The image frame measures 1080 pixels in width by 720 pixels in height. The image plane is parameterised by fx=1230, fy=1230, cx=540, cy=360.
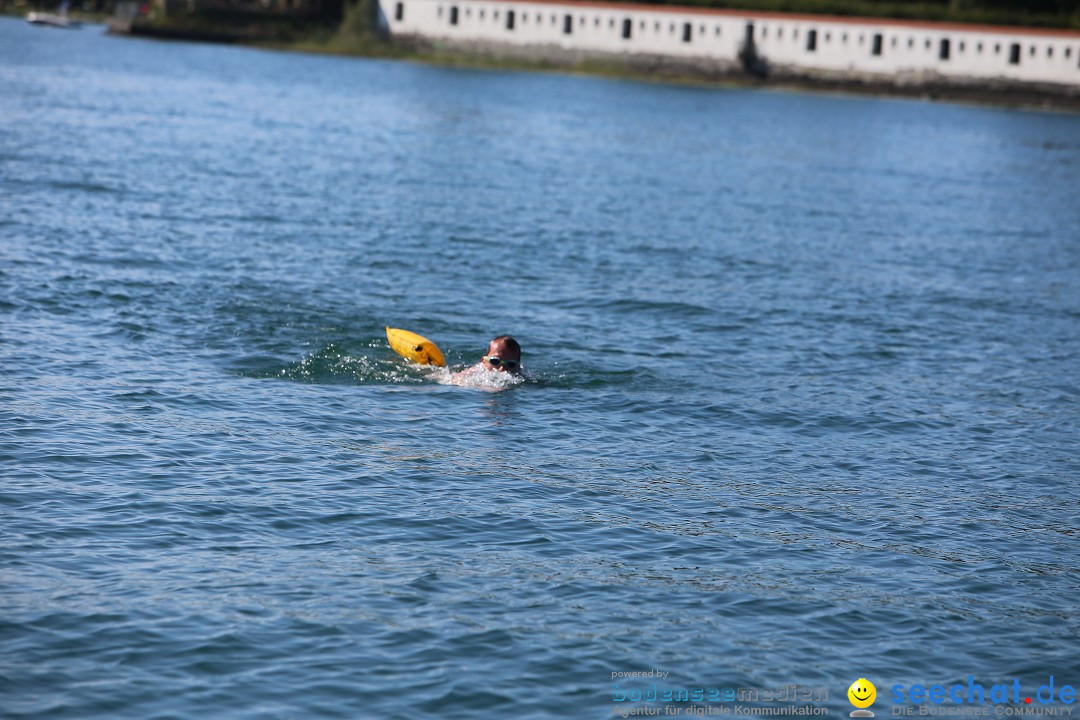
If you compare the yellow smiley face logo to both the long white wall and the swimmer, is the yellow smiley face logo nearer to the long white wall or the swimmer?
the swimmer

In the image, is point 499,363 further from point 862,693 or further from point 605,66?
point 605,66

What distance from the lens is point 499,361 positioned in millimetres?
17312

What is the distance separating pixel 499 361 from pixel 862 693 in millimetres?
8544

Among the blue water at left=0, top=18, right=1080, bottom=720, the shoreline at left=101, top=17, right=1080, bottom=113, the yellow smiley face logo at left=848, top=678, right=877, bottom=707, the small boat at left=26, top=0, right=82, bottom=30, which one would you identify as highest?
the small boat at left=26, top=0, right=82, bottom=30

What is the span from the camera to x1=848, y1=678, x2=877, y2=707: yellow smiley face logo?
31.9 ft

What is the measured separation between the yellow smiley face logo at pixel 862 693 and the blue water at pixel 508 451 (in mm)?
116

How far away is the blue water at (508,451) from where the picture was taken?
33.1ft

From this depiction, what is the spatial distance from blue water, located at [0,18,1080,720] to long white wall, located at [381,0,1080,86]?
72.0 meters

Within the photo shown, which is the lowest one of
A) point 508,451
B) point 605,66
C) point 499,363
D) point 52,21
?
point 508,451

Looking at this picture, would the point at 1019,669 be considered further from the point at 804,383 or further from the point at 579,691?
the point at 804,383

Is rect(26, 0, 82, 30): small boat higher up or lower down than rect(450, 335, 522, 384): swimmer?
higher up

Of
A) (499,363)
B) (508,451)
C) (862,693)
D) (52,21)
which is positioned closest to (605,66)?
(52,21)

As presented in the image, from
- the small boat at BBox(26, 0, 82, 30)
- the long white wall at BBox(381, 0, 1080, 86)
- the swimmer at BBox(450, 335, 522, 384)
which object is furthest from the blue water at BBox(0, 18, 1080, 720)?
the small boat at BBox(26, 0, 82, 30)

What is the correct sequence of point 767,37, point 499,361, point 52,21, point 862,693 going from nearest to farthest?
1. point 862,693
2. point 499,361
3. point 767,37
4. point 52,21
